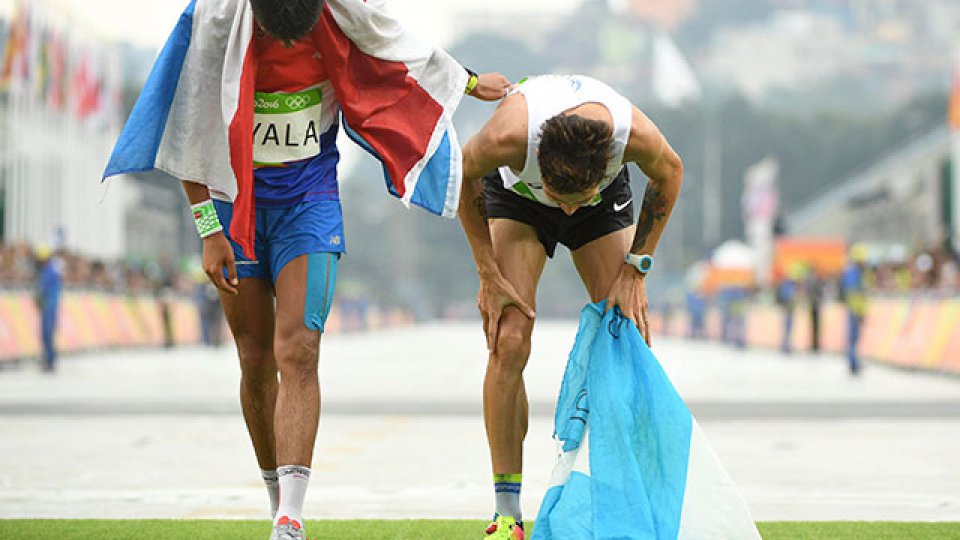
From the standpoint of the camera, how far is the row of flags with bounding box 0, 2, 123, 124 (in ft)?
109

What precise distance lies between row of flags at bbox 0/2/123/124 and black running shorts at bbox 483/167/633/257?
28.7m

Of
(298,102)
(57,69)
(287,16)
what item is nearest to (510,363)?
(298,102)

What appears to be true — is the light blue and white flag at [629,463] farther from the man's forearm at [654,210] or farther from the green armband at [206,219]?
the green armband at [206,219]

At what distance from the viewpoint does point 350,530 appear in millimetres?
6215

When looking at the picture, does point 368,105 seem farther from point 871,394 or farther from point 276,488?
point 871,394

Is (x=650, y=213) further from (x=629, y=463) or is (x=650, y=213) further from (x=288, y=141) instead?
(x=288, y=141)

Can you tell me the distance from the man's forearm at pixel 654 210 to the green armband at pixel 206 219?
5.28ft

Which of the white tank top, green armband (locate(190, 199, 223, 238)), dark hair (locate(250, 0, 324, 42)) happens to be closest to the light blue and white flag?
the white tank top

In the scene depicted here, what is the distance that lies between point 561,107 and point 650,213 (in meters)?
0.70

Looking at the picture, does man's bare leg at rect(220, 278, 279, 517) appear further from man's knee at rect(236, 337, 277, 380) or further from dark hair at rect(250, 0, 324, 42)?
dark hair at rect(250, 0, 324, 42)

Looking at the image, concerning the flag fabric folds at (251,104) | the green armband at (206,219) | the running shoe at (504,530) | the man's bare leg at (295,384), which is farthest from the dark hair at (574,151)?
the running shoe at (504,530)

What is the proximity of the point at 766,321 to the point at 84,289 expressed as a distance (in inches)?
691

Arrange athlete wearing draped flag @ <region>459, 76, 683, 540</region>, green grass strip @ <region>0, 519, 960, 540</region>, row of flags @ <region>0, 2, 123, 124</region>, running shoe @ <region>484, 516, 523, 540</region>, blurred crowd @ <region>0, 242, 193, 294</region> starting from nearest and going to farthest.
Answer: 1. athlete wearing draped flag @ <region>459, 76, 683, 540</region>
2. running shoe @ <region>484, 516, 523, 540</region>
3. green grass strip @ <region>0, 519, 960, 540</region>
4. blurred crowd @ <region>0, 242, 193, 294</region>
5. row of flags @ <region>0, 2, 123, 124</region>

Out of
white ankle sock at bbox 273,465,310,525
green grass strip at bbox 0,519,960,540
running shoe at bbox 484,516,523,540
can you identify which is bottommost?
green grass strip at bbox 0,519,960,540
